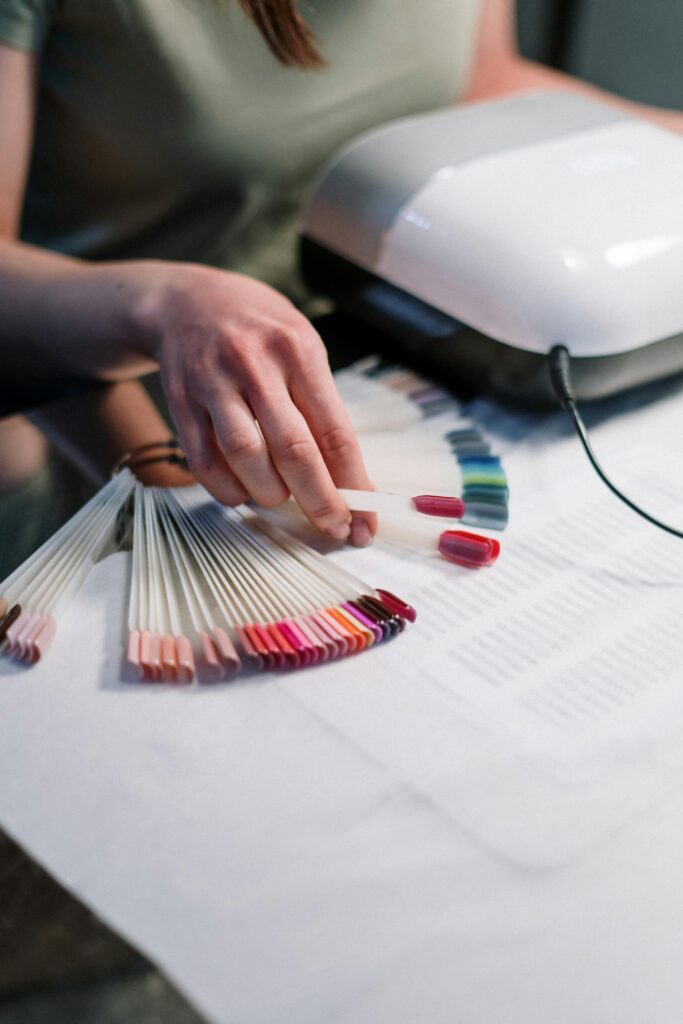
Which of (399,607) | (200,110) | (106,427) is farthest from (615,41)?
(399,607)

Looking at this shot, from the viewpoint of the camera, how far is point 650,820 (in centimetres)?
38

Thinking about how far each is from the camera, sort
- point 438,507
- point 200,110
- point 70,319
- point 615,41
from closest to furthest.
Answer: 1. point 438,507
2. point 70,319
3. point 200,110
4. point 615,41

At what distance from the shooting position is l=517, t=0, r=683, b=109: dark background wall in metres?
1.54

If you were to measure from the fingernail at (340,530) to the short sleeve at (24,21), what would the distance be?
1.42 ft

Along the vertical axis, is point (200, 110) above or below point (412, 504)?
above

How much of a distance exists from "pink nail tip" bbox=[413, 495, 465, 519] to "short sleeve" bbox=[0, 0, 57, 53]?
441 mm

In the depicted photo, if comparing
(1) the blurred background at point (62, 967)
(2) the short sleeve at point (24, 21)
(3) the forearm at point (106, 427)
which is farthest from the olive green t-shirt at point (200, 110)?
(1) the blurred background at point (62, 967)

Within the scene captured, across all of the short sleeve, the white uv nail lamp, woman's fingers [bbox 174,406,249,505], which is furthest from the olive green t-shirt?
woman's fingers [bbox 174,406,249,505]

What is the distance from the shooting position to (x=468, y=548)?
1.69ft

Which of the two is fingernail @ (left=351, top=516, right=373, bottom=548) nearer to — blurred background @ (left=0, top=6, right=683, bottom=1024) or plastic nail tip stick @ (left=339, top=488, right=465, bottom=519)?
plastic nail tip stick @ (left=339, top=488, right=465, bottom=519)

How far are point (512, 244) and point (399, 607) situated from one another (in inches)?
10.8

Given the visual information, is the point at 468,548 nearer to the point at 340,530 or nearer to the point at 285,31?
the point at 340,530

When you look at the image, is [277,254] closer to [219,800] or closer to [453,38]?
[453,38]

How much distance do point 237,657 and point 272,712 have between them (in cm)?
3
